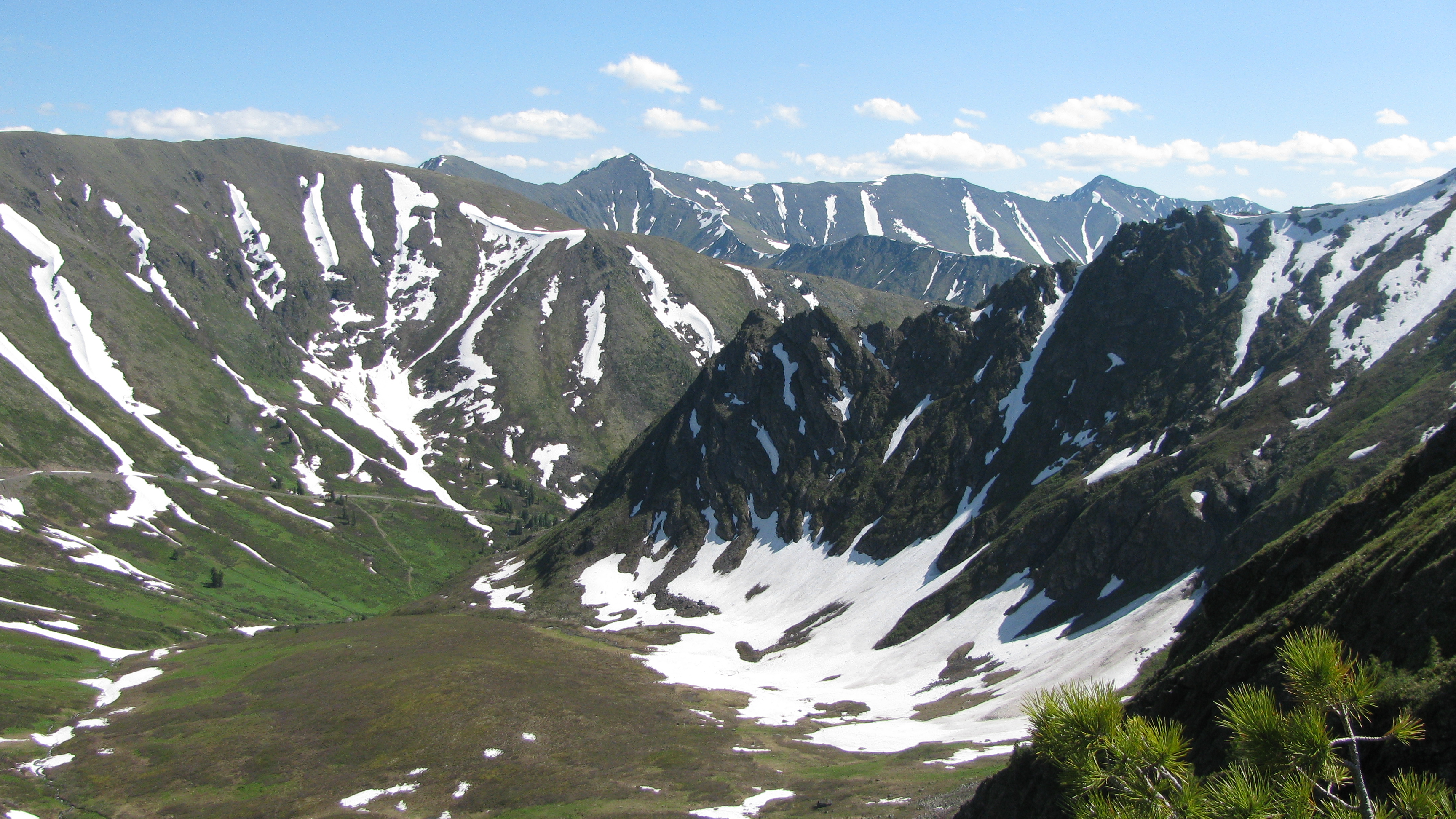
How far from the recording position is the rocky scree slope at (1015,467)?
318ft

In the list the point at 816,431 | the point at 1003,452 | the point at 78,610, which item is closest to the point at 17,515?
the point at 78,610

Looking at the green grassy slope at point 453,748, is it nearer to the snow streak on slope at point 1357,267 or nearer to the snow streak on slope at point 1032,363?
the snow streak on slope at point 1032,363

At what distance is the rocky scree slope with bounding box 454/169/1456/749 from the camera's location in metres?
96.9

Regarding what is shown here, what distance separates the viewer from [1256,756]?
11.0 m

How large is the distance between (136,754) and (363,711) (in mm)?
22919

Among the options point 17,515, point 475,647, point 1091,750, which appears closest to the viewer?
point 1091,750

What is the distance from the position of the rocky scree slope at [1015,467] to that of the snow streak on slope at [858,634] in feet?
1.64

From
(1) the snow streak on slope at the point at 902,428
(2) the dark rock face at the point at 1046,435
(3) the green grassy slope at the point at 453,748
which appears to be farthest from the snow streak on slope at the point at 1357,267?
(3) the green grassy slope at the point at 453,748

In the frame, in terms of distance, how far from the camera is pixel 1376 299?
118 metres

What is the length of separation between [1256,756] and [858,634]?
117531 mm

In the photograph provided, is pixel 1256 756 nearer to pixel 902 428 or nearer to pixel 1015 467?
pixel 1015 467

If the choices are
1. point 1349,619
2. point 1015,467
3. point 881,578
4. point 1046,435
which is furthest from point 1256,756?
point 1046,435

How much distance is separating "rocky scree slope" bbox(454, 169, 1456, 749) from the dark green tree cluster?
237 ft

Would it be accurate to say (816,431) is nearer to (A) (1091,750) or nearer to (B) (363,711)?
(B) (363,711)
